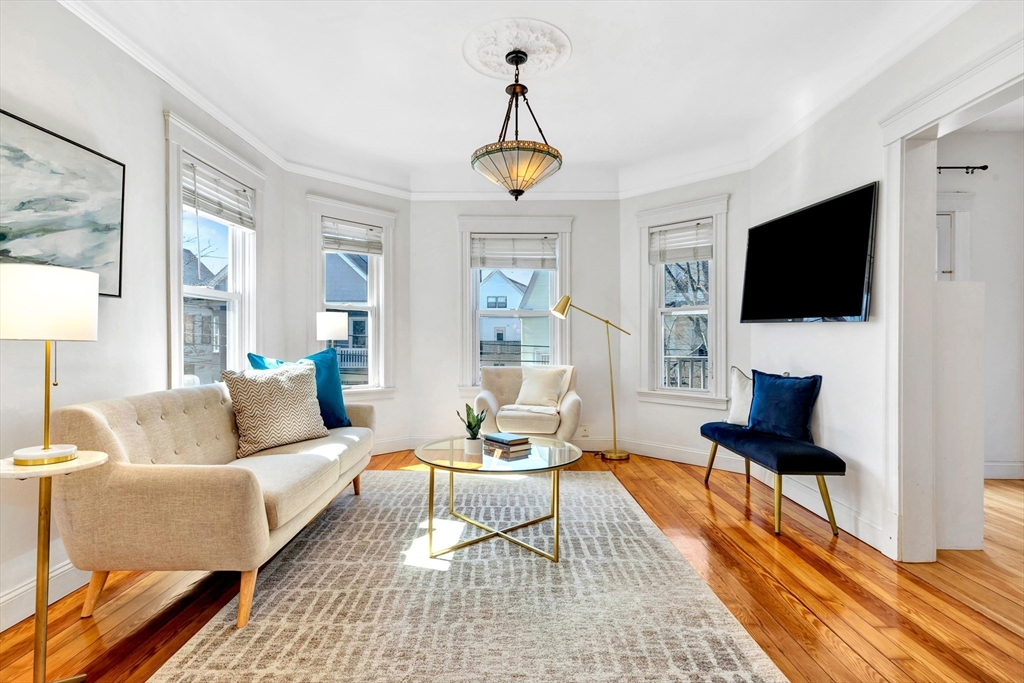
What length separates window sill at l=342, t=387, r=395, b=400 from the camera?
15.1 feet

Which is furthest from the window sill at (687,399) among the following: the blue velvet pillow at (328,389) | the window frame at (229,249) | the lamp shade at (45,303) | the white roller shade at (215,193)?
the lamp shade at (45,303)

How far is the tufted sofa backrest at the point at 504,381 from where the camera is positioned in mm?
4762

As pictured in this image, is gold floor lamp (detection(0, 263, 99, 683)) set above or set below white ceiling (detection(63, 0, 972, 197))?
below

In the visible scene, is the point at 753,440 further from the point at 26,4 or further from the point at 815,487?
the point at 26,4

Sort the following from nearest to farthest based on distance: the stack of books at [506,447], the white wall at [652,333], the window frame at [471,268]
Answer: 1. the stack of books at [506,447]
2. the white wall at [652,333]
3. the window frame at [471,268]

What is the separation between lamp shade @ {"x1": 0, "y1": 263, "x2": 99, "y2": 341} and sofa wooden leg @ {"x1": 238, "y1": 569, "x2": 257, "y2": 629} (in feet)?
3.35

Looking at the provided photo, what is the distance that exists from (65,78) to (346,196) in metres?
2.50

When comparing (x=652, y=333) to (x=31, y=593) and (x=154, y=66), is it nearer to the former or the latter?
(x=154, y=66)

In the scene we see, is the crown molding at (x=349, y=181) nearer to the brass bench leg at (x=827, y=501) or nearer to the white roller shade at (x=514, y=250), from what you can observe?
the white roller shade at (x=514, y=250)

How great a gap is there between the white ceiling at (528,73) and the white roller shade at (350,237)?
0.46 m

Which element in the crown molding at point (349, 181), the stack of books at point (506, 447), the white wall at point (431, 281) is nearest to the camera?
the white wall at point (431, 281)

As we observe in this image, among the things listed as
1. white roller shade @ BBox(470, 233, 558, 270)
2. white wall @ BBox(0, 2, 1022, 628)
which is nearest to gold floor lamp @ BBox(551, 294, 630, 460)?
white wall @ BBox(0, 2, 1022, 628)

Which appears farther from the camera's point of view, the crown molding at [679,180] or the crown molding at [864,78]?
the crown molding at [679,180]

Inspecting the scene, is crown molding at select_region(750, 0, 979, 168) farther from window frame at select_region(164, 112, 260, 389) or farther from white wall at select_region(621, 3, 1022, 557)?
window frame at select_region(164, 112, 260, 389)
